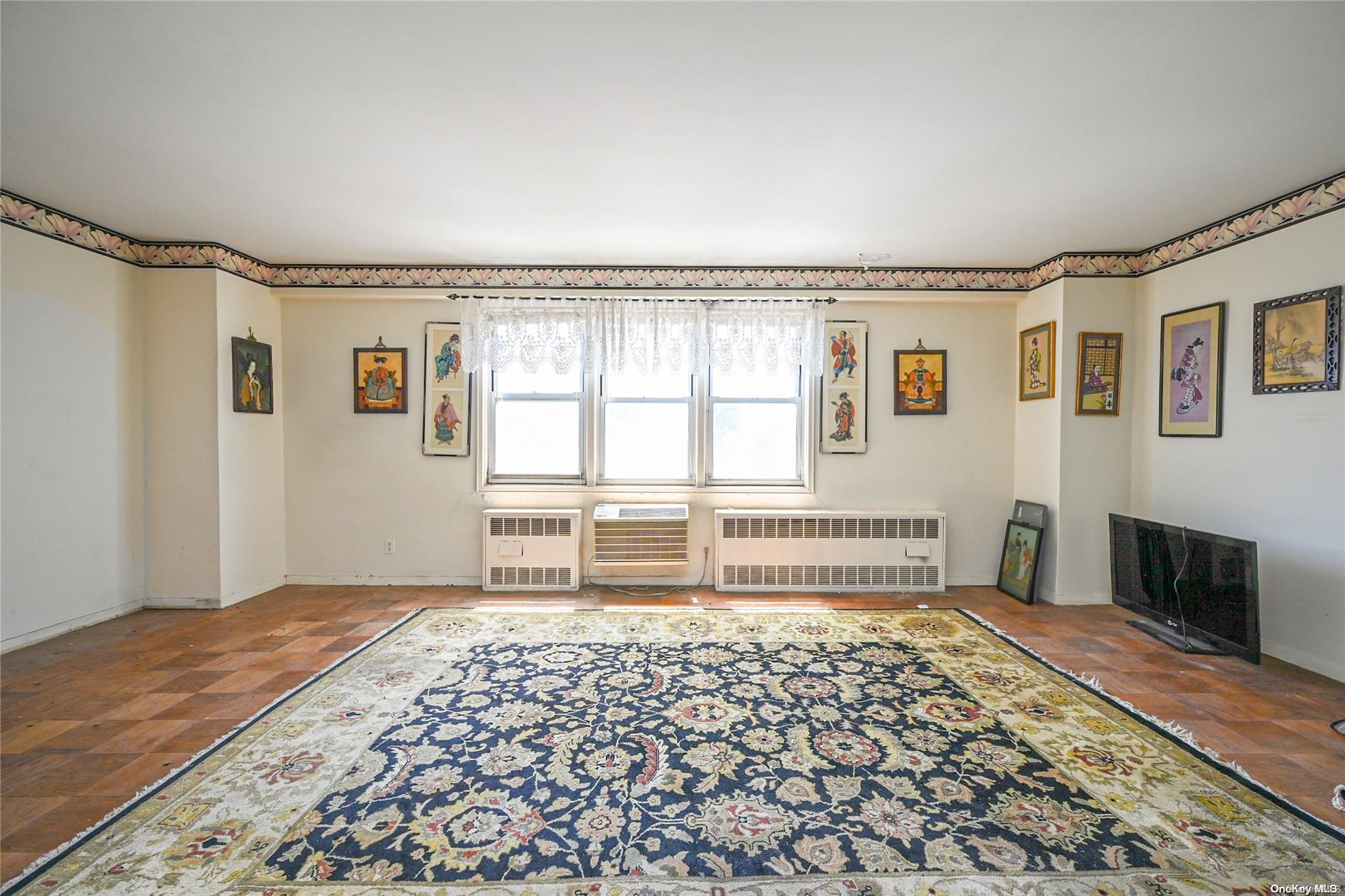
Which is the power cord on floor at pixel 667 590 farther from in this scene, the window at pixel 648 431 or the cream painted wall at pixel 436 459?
the window at pixel 648 431

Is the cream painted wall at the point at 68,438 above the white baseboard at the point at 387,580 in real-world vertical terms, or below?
above

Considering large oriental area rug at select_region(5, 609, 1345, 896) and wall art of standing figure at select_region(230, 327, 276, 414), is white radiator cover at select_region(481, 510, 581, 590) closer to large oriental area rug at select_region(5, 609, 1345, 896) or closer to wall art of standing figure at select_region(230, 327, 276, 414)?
large oriental area rug at select_region(5, 609, 1345, 896)

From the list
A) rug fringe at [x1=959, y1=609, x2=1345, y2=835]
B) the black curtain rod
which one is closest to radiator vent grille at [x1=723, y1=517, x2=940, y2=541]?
rug fringe at [x1=959, y1=609, x2=1345, y2=835]

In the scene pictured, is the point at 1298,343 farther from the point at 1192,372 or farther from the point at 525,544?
the point at 525,544

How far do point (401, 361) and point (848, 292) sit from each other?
155 inches

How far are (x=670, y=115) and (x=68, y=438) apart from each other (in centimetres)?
Answer: 434

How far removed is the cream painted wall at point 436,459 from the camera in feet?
15.3

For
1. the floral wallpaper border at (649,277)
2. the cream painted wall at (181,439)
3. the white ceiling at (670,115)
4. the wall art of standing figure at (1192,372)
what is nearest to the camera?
the white ceiling at (670,115)

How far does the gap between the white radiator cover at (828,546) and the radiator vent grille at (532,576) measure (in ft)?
4.36

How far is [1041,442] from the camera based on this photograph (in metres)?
4.38

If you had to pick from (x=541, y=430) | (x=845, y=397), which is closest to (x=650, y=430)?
(x=541, y=430)

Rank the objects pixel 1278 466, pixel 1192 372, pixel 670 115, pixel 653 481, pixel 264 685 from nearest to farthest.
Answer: pixel 670 115
pixel 264 685
pixel 1278 466
pixel 1192 372
pixel 653 481

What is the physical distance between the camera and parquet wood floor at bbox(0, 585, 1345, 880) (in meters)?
2.05

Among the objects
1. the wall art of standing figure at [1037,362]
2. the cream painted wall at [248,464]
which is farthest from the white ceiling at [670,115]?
the wall art of standing figure at [1037,362]
